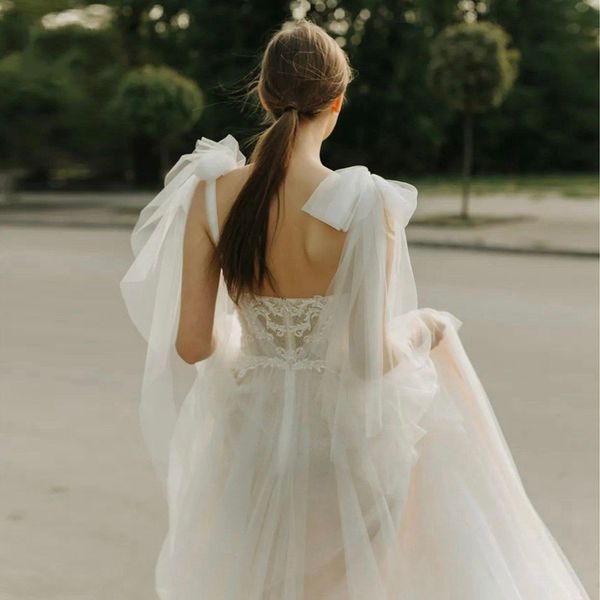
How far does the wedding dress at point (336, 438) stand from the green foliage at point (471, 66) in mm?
15759

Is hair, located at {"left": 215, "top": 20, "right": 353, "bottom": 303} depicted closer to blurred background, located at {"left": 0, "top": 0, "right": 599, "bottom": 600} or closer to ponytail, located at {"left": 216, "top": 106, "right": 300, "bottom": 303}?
ponytail, located at {"left": 216, "top": 106, "right": 300, "bottom": 303}

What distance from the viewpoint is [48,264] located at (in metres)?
12.3

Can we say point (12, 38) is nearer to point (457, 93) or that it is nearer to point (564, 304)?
point (457, 93)

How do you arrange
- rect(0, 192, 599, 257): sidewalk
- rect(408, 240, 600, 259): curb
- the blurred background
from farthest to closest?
1. rect(0, 192, 599, 257): sidewalk
2. rect(408, 240, 600, 259): curb
3. the blurred background

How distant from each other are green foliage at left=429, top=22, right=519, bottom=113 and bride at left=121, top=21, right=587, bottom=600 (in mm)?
15725

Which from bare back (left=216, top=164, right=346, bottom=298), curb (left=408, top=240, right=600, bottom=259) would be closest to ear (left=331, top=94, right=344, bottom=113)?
bare back (left=216, top=164, right=346, bottom=298)

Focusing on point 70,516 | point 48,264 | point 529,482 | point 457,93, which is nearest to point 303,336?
point 70,516

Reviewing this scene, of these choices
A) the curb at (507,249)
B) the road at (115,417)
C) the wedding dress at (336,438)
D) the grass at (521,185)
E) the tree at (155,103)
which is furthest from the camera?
the grass at (521,185)

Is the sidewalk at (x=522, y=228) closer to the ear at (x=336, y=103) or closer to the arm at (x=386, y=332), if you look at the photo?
the arm at (x=386, y=332)

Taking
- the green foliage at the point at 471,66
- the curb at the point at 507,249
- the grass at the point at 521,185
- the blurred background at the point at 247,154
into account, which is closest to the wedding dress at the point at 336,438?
the blurred background at the point at 247,154

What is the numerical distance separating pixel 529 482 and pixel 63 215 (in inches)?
663

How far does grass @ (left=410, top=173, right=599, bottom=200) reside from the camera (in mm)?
27631

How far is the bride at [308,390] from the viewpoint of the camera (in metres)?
2.39

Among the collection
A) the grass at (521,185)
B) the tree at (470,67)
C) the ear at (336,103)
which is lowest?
the grass at (521,185)
